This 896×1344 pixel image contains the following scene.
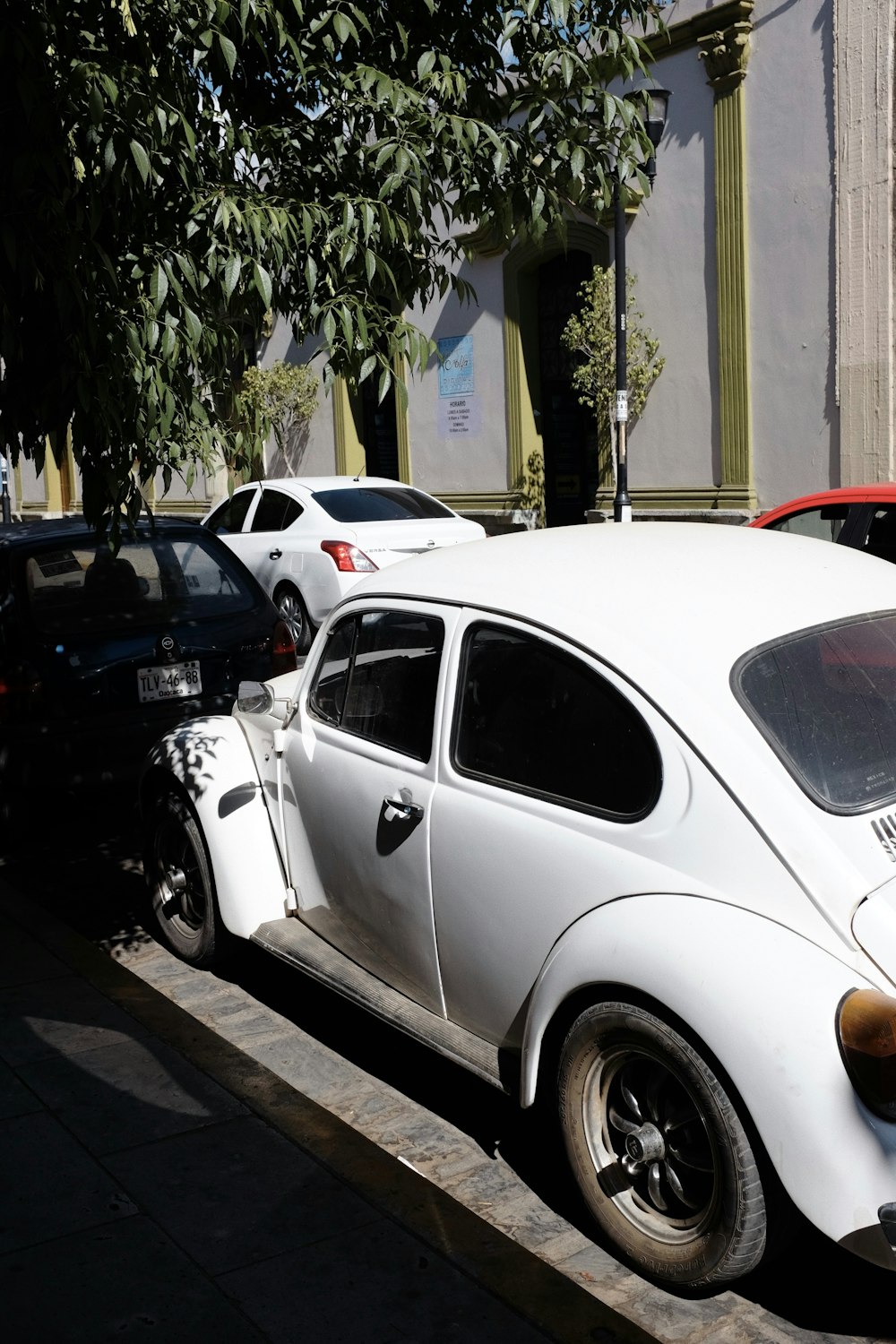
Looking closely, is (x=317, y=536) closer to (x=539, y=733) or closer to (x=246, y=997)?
(x=246, y=997)

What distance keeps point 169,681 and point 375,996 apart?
10.4ft

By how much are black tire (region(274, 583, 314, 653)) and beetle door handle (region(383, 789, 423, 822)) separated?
903 centimetres

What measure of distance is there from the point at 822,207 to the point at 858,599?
13.9 meters

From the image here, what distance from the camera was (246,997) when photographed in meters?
5.26

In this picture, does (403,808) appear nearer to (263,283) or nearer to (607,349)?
(263,283)

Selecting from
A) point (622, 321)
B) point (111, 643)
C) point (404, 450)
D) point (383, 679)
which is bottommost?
point (111, 643)

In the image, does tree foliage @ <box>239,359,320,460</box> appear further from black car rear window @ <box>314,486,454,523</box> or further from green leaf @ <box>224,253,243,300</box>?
green leaf @ <box>224,253,243,300</box>

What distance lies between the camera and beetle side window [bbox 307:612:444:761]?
4.11 m

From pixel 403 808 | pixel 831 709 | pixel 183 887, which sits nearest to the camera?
pixel 831 709

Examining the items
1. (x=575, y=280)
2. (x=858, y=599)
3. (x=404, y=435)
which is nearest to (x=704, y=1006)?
(x=858, y=599)

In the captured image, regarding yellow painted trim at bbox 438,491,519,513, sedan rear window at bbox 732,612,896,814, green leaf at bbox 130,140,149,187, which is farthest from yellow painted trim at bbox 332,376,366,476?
sedan rear window at bbox 732,612,896,814

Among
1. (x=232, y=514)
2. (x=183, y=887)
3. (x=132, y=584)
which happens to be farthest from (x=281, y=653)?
(x=232, y=514)

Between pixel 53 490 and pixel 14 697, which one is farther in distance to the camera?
pixel 53 490

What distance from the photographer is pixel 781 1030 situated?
9.43 ft
